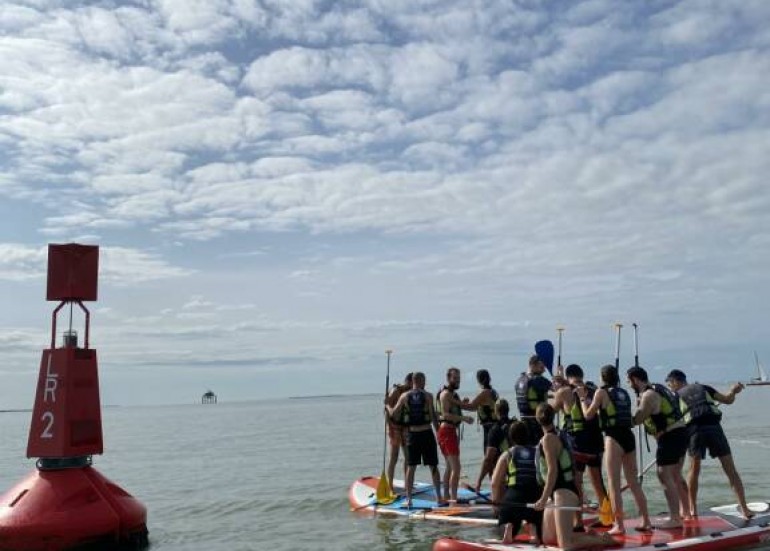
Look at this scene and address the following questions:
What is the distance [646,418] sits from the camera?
929 centimetres

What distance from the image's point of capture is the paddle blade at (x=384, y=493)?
13432 millimetres

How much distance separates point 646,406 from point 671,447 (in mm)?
695

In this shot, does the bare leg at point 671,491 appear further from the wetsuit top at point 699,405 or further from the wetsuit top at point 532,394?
the wetsuit top at point 532,394

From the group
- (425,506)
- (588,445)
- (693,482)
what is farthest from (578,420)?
(425,506)

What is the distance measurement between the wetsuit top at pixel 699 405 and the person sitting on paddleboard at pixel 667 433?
48cm

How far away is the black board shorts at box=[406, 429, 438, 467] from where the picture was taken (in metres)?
12.3

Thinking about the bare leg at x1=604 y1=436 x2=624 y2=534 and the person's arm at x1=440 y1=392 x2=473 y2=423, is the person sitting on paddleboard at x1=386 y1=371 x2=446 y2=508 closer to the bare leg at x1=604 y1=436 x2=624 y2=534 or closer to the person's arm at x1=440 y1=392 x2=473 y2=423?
the person's arm at x1=440 y1=392 x2=473 y2=423

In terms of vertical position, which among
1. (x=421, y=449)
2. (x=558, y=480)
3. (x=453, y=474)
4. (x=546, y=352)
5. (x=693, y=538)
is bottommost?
(x=693, y=538)

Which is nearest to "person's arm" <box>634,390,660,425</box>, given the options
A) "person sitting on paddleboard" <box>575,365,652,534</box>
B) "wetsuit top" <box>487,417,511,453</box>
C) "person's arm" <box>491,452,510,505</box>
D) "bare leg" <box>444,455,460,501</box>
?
"person sitting on paddleboard" <box>575,365,652,534</box>

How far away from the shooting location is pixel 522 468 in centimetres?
836

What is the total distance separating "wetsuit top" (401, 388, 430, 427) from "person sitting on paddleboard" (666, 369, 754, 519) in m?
3.92

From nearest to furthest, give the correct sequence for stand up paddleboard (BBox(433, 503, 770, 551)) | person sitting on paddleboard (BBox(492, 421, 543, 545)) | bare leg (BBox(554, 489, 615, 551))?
bare leg (BBox(554, 489, 615, 551)) < person sitting on paddleboard (BBox(492, 421, 543, 545)) < stand up paddleboard (BBox(433, 503, 770, 551))

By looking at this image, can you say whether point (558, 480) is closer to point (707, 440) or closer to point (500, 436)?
point (707, 440)

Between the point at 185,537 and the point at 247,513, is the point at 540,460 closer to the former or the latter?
the point at 185,537
